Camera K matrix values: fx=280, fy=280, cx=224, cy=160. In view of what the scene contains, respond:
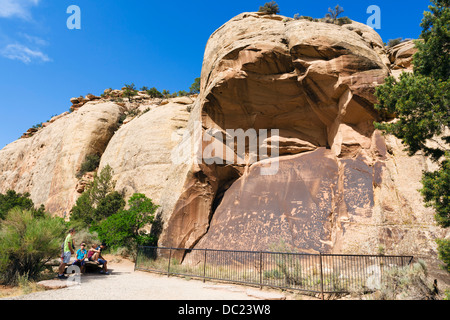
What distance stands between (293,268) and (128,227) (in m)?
10.5

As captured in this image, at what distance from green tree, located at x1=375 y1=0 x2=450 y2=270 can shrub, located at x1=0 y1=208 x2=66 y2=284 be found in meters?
12.0

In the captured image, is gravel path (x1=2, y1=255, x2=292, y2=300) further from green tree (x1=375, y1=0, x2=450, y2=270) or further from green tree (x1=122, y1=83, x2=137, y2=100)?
green tree (x1=122, y1=83, x2=137, y2=100)

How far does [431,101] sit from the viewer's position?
8164 millimetres

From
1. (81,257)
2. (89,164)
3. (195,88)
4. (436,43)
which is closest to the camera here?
(436,43)

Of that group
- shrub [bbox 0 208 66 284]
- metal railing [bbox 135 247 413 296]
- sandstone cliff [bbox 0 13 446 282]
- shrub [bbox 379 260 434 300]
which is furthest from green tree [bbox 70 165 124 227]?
shrub [bbox 379 260 434 300]

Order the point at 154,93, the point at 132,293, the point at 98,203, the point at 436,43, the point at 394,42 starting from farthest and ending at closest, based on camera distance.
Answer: the point at 154,93, the point at 394,42, the point at 98,203, the point at 436,43, the point at 132,293

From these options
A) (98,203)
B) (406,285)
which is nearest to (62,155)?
(98,203)

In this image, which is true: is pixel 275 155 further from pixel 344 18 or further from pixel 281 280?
pixel 344 18

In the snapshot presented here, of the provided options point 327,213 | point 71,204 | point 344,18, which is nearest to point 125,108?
point 71,204

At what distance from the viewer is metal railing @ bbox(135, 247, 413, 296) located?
28.7 feet

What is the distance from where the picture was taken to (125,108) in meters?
38.5

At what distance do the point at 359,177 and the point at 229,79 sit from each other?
8.50m

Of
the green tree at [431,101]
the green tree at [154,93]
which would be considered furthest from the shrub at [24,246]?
the green tree at [154,93]

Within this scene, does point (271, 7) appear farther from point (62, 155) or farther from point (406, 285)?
point (62, 155)
